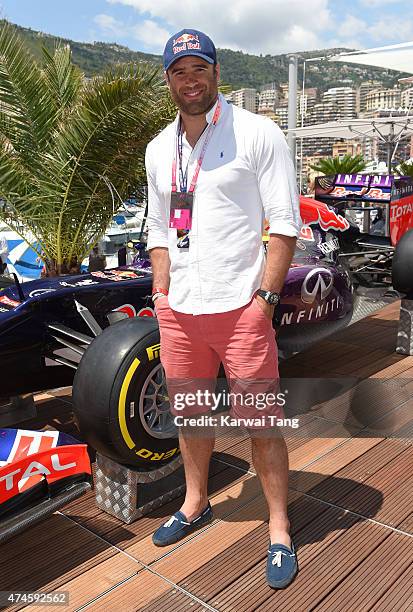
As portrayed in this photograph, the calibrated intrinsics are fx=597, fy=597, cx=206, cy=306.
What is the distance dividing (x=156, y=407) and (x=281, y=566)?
95 cm

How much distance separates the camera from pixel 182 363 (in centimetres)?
256

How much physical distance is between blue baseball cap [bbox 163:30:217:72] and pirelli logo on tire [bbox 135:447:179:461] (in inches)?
67.7

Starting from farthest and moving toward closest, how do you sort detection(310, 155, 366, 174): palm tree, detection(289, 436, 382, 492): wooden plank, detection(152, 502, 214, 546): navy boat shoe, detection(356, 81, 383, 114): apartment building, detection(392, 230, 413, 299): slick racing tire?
detection(356, 81, 383, 114): apartment building → detection(310, 155, 366, 174): palm tree → detection(392, 230, 413, 299): slick racing tire → detection(289, 436, 382, 492): wooden plank → detection(152, 502, 214, 546): navy boat shoe

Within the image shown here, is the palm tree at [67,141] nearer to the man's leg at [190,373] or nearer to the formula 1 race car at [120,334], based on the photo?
the formula 1 race car at [120,334]

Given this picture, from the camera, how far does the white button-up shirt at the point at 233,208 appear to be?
7.45 ft

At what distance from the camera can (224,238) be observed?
234 centimetres

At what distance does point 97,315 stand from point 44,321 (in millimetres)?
335

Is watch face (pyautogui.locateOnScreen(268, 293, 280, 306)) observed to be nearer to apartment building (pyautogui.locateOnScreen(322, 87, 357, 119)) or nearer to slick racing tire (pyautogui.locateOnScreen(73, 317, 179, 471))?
slick racing tire (pyautogui.locateOnScreen(73, 317, 179, 471))

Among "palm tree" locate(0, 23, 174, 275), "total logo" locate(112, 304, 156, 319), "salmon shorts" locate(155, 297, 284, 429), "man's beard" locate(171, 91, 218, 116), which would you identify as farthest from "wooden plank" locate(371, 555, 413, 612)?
"palm tree" locate(0, 23, 174, 275)

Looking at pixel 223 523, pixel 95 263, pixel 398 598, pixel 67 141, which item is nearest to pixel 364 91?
pixel 95 263

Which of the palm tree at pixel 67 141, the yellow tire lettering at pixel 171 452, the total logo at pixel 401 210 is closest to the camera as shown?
the yellow tire lettering at pixel 171 452

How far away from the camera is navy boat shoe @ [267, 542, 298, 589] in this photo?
241cm

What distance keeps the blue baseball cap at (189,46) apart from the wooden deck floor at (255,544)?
2.08 m

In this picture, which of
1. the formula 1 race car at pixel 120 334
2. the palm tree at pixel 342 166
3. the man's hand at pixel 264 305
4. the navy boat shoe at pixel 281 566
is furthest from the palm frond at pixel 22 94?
the palm tree at pixel 342 166
